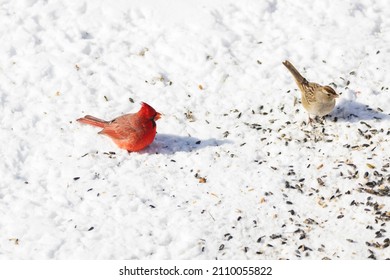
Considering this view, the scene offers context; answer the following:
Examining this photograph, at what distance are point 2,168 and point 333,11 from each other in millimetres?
5497

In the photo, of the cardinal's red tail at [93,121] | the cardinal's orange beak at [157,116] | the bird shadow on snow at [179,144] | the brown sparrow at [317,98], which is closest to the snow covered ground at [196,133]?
the bird shadow on snow at [179,144]

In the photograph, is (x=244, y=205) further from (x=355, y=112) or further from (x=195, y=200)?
(x=355, y=112)

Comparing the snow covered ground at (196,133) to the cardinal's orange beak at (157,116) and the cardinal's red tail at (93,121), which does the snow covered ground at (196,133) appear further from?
the cardinal's orange beak at (157,116)

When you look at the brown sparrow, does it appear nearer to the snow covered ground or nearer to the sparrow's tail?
the sparrow's tail

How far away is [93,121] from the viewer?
743 centimetres

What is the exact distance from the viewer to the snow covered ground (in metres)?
6.19

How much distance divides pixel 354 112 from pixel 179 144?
2.32m

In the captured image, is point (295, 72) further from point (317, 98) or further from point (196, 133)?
point (196, 133)

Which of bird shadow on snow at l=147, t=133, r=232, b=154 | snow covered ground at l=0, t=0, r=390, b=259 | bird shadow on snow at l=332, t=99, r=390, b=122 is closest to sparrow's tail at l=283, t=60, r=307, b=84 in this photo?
snow covered ground at l=0, t=0, r=390, b=259

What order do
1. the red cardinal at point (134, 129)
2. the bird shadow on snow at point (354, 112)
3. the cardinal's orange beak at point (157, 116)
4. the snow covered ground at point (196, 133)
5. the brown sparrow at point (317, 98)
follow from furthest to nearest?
the bird shadow on snow at point (354, 112) → the brown sparrow at point (317, 98) → the cardinal's orange beak at point (157, 116) → the red cardinal at point (134, 129) → the snow covered ground at point (196, 133)

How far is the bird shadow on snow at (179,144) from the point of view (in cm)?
736

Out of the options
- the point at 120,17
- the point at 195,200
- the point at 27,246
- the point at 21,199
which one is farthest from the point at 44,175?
the point at 120,17

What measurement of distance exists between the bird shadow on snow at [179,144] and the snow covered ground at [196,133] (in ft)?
0.07

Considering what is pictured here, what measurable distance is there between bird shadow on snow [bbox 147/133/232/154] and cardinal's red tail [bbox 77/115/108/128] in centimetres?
65
